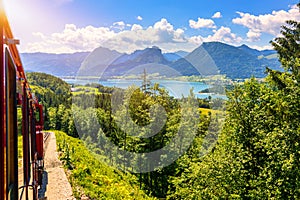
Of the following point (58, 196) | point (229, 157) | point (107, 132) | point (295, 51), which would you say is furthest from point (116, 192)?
point (107, 132)

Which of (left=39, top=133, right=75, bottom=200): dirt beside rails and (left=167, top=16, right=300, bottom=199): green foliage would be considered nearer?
(left=167, top=16, right=300, bottom=199): green foliage

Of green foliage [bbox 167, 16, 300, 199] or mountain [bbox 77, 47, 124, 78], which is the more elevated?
mountain [bbox 77, 47, 124, 78]

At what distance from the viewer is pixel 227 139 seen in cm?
1164

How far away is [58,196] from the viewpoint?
34.7 ft

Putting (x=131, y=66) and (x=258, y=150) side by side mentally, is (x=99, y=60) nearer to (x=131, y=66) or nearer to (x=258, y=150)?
(x=131, y=66)

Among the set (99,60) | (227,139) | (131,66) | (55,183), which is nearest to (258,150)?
(227,139)

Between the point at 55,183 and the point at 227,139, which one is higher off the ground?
the point at 227,139

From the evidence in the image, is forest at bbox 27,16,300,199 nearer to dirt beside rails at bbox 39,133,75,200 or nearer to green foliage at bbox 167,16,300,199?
green foliage at bbox 167,16,300,199

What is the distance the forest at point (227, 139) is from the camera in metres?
9.00

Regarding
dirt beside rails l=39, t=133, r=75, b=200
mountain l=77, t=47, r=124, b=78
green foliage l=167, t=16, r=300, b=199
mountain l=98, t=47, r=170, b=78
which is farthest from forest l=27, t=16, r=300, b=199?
mountain l=77, t=47, r=124, b=78

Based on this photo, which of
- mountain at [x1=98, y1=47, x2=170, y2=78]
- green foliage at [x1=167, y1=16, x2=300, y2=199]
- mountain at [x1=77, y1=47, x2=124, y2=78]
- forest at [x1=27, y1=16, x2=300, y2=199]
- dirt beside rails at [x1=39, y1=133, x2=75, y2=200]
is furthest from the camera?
mountain at [x1=77, y1=47, x2=124, y2=78]

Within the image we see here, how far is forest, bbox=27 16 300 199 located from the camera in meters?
9.00

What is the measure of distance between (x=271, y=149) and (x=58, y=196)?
8.06 metres

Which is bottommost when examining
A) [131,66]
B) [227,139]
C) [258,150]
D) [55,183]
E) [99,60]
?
[55,183]
